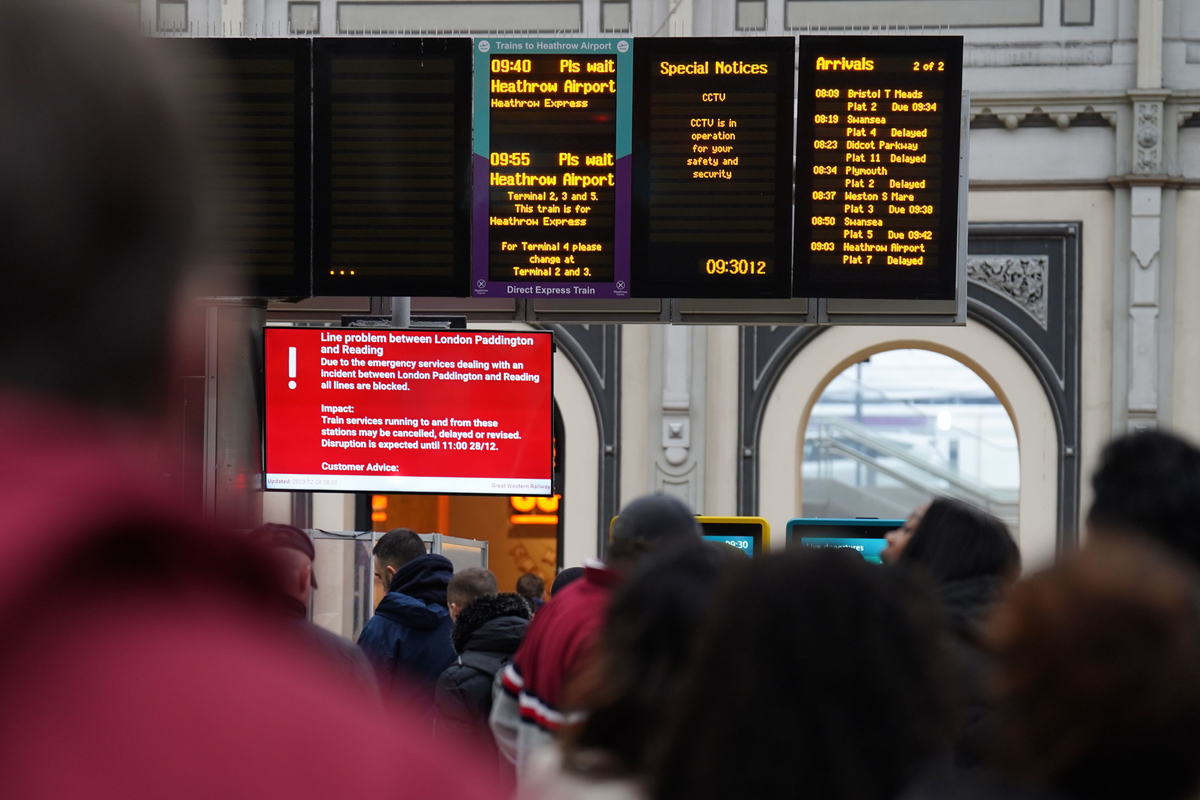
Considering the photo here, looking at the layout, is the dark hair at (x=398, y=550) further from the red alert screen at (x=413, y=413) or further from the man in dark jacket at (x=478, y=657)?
the man in dark jacket at (x=478, y=657)

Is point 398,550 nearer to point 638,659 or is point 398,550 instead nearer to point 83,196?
point 638,659

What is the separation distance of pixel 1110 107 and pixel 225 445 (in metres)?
9.17

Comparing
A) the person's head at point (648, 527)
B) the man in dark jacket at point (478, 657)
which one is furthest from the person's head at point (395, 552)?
the person's head at point (648, 527)

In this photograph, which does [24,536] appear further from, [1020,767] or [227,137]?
[227,137]

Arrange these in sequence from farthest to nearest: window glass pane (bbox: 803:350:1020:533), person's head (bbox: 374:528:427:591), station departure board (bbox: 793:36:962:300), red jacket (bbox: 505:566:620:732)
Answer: window glass pane (bbox: 803:350:1020:533), station departure board (bbox: 793:36:962:300), person's head (bbox: 374:528:427:591), red jacket (bbox: 505:566:620:732)

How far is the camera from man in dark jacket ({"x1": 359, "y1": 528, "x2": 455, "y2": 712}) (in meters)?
5.41

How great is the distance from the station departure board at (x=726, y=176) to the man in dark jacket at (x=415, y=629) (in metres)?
2.16

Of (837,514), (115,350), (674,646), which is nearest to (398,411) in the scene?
(674,646)

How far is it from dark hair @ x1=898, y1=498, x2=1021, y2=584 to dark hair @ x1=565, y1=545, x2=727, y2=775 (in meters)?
0.90

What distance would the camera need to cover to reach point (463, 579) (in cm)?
585

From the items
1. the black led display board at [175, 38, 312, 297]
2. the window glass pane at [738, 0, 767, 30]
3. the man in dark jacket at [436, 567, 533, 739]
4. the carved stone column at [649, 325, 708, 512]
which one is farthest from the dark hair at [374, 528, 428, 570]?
the window glass pane at [738, 0, 767, 30]

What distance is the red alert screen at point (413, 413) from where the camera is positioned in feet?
22.6

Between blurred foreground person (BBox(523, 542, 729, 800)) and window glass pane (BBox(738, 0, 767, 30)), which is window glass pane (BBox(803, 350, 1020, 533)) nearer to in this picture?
window glass pane (BBox(738, 0, 767, 30))

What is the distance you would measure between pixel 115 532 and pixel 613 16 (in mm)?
12393
